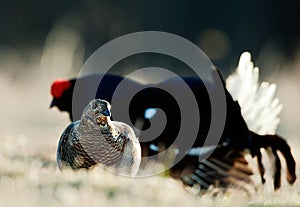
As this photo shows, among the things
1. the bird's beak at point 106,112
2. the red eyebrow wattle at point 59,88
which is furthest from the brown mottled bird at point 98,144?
the red eyebrow wattle at point 59,88

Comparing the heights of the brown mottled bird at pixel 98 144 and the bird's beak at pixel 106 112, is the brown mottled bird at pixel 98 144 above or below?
below

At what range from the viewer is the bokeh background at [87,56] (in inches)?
146

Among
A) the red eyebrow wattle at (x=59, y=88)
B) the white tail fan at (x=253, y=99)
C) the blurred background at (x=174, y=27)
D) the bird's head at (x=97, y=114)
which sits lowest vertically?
the blurred background at (x=174, y=27)

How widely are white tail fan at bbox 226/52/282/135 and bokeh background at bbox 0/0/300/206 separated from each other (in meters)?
0.37

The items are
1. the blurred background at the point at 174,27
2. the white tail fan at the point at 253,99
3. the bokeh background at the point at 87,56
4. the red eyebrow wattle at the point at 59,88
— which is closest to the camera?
the bokeh background at the point at 87,56

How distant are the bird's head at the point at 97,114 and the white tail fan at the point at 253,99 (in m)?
1.15

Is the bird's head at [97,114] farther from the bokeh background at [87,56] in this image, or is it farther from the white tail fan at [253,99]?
the white tail fan at [253,99]

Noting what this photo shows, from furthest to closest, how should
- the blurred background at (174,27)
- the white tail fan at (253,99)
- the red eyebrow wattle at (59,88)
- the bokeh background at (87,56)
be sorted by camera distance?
the blurred background at (174,27)
the red eyebrow wattle at (59,88)
the white tail fan at (253,99)
the bokeh background at (87,56)

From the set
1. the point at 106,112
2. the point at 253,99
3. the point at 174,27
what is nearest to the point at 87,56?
the point at 174,27

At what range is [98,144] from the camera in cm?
373

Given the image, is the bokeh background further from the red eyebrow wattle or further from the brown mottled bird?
the red eyebrow wattle

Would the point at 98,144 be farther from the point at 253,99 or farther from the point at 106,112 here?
the point at 253,99

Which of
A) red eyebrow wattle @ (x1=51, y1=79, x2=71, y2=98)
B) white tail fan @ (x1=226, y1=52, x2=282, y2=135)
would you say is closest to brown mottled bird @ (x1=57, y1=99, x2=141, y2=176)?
white tail fan @ (x1=226, y1=52, x2=282, y2=135)

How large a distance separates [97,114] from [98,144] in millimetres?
125
